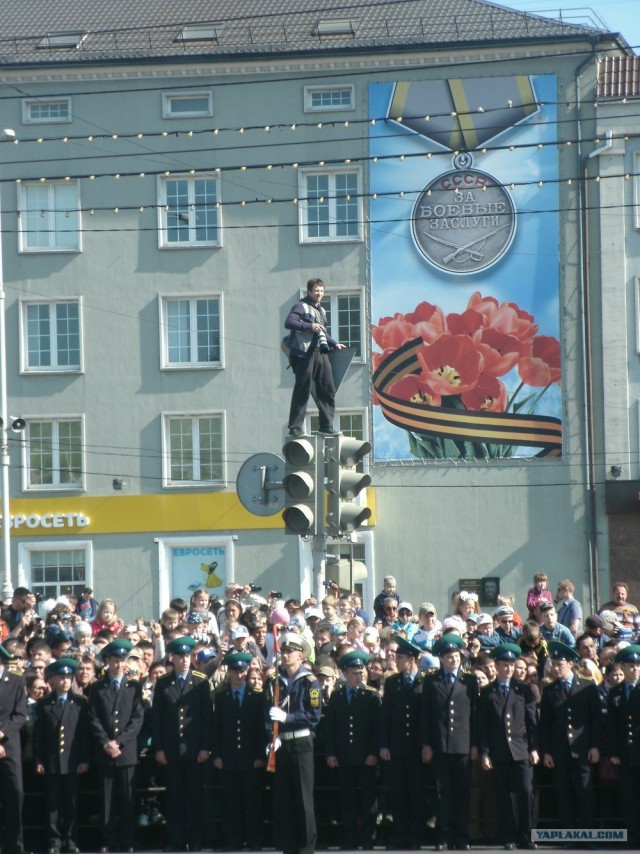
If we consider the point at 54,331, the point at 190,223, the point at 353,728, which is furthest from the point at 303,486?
the point at 54,331

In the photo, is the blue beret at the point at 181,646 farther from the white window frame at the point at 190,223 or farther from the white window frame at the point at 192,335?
the white window frame at the point at 190,223

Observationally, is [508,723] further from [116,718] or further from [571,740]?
[116,718]

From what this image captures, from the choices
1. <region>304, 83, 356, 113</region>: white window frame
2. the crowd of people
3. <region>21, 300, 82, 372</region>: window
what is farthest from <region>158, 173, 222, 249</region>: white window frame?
the crowd of people

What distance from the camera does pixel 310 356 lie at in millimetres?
16109

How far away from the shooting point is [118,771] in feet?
48.3

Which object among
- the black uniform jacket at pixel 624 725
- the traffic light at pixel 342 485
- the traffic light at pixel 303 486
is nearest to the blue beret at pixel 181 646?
the traffic light at pixel 303 486

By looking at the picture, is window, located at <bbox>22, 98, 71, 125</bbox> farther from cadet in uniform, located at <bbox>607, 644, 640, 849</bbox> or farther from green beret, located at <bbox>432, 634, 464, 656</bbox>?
cadet in uniform, located at <bbox>607, 644, 640, 849</bbox>

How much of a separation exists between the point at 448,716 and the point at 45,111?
2714cm

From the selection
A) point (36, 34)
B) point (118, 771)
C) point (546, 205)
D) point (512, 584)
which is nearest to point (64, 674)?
point (118, 771)

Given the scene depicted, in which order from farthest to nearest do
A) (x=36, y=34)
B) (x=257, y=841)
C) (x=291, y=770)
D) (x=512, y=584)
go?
1. (x=36, y=34)
2. (x=512, y=584)
3. (x=257, y=841)
4. (x=291, y=770)

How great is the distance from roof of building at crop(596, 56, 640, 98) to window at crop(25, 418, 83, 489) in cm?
1515

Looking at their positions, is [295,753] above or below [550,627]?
below

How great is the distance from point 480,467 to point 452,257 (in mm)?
5122

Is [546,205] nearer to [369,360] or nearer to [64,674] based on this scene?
[369,360]
